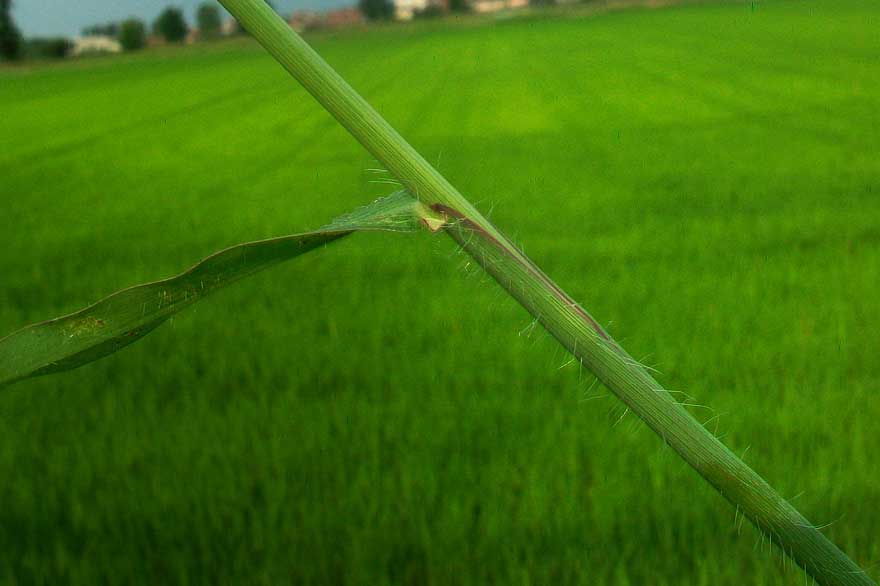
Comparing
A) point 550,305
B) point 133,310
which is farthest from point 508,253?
point 133,310

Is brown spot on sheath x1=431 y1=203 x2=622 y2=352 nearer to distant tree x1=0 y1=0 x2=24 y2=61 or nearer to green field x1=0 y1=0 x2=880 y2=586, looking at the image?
green field x1=0 y1=0 x2=880 y2=586

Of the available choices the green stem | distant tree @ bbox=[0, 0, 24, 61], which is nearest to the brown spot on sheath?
the green stem

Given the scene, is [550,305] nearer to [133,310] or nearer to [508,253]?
[508,253]

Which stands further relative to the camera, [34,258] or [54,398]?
[34,258]

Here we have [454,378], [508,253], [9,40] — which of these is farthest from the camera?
[9,40]

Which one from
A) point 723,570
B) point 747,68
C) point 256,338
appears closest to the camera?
point 723,570

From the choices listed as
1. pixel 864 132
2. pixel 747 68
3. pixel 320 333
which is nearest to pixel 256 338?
pixel 320 333

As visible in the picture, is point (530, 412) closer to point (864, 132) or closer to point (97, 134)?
point (864, 132)
